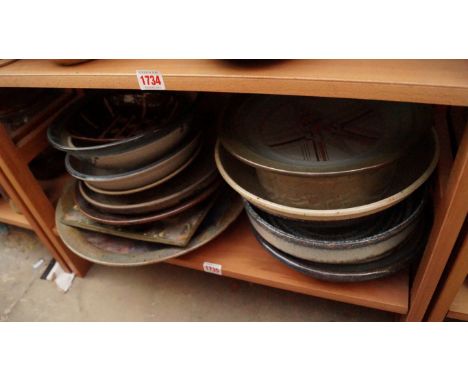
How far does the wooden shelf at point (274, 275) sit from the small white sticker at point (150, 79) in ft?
1.53

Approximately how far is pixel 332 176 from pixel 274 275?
0.34 m

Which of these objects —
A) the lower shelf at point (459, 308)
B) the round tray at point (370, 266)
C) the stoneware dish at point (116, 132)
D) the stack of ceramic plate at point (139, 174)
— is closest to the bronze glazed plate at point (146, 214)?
the stack of ceramic plate at point (139, 174)

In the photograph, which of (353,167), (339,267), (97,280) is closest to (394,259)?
(339,267)

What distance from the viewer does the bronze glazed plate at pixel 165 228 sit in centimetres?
91

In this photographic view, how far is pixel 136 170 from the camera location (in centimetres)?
83

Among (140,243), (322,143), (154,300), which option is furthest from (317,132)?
(154,300)

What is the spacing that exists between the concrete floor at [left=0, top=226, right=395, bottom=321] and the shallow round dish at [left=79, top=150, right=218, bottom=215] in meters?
0.35

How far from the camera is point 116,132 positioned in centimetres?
104

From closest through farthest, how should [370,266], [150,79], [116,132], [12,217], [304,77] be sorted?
[304,77]
[150,79]
[370,266]
[116,132]
[12,217]

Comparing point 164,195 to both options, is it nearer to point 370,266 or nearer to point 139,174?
point 139,174

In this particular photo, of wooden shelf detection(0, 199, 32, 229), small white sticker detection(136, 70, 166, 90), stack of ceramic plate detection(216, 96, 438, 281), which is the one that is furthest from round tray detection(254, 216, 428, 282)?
wooden shelf detection(0, 199, 32, 229)

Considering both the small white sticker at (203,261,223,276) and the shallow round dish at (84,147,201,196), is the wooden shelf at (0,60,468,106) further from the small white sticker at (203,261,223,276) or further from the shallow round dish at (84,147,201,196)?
the small white sticker at (203,261,223,276)

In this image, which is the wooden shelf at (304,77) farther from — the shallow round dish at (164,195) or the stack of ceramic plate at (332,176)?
the shallow round dish at (164,195)

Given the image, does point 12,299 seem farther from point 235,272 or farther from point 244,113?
point 244,113
